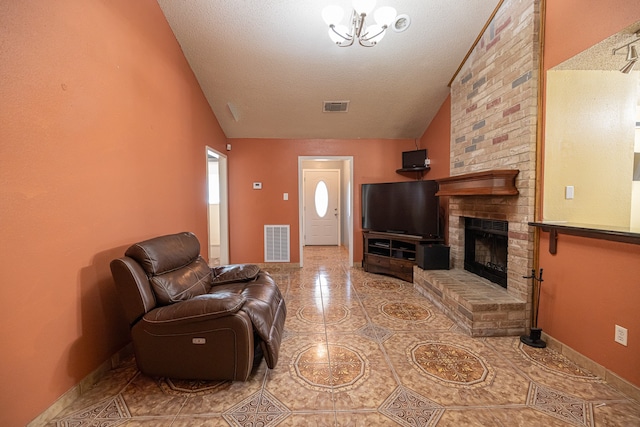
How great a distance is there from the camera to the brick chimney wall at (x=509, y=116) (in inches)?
94.7

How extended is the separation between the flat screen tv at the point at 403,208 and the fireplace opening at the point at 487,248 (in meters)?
0.44

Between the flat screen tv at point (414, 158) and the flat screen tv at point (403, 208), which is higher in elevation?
the flat screen tv at point (414, 158)

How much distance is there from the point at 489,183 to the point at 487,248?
1040 mm

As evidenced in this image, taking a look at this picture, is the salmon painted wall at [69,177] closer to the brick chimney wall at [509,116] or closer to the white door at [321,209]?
the brick chimney wall at [509,116]

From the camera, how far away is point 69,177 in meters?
1.68

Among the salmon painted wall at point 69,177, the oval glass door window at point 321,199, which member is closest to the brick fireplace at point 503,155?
the salmon painted wall at point 69,177

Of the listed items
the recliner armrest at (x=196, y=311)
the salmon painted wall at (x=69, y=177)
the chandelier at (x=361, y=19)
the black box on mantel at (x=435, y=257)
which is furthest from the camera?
the black box on mantel at (x=435, y=257)

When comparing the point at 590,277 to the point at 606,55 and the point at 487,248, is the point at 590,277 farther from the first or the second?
the point at 606,55

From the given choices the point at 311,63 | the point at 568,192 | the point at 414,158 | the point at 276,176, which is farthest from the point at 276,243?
the point at 568,192

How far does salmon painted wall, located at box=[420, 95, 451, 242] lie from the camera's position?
399 cm

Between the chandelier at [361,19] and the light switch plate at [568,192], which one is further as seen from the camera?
the light switch plate at [568,192]

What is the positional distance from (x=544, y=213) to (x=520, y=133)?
0.75 m

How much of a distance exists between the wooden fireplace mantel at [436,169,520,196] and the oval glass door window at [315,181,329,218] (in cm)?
442

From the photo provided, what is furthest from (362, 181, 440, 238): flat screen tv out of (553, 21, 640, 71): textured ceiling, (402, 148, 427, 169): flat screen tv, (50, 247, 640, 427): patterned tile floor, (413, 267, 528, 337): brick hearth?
(553, 21, 640, 71): textured ceiling
